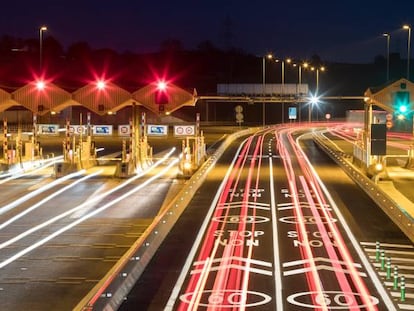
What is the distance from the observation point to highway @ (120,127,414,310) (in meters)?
13.1

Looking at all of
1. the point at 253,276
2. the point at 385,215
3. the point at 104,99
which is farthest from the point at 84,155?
the point at 253,276

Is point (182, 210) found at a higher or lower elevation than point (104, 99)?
lower

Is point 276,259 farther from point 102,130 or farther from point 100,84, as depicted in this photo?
point 102,130

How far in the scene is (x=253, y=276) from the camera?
14.8m

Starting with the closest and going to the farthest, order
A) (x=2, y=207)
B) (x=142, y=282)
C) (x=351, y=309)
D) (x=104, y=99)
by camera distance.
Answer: (x=351, y=309) < (x=142, y=282) < (x=2, y=207) < (x=104, y=99)

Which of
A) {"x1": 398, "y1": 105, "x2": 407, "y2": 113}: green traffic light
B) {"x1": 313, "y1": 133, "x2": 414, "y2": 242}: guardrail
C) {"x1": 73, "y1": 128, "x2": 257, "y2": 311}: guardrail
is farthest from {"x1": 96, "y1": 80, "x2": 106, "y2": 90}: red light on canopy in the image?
{"x1": 73, "y1": 128, "x2": 257, "y2": 311}: guardrail

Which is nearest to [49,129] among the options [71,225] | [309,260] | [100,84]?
[100,84]

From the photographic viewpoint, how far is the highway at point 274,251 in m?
13.1

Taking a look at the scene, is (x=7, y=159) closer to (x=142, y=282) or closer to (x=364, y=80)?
(x=142, y=282)

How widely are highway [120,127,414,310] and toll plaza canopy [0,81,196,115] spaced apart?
6.79 meters

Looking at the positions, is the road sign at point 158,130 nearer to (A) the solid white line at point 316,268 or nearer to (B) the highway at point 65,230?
(B) the highway at point 65,230

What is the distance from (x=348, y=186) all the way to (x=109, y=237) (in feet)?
44.7

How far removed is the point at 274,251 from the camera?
1739 cm

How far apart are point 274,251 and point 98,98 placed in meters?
21.5
